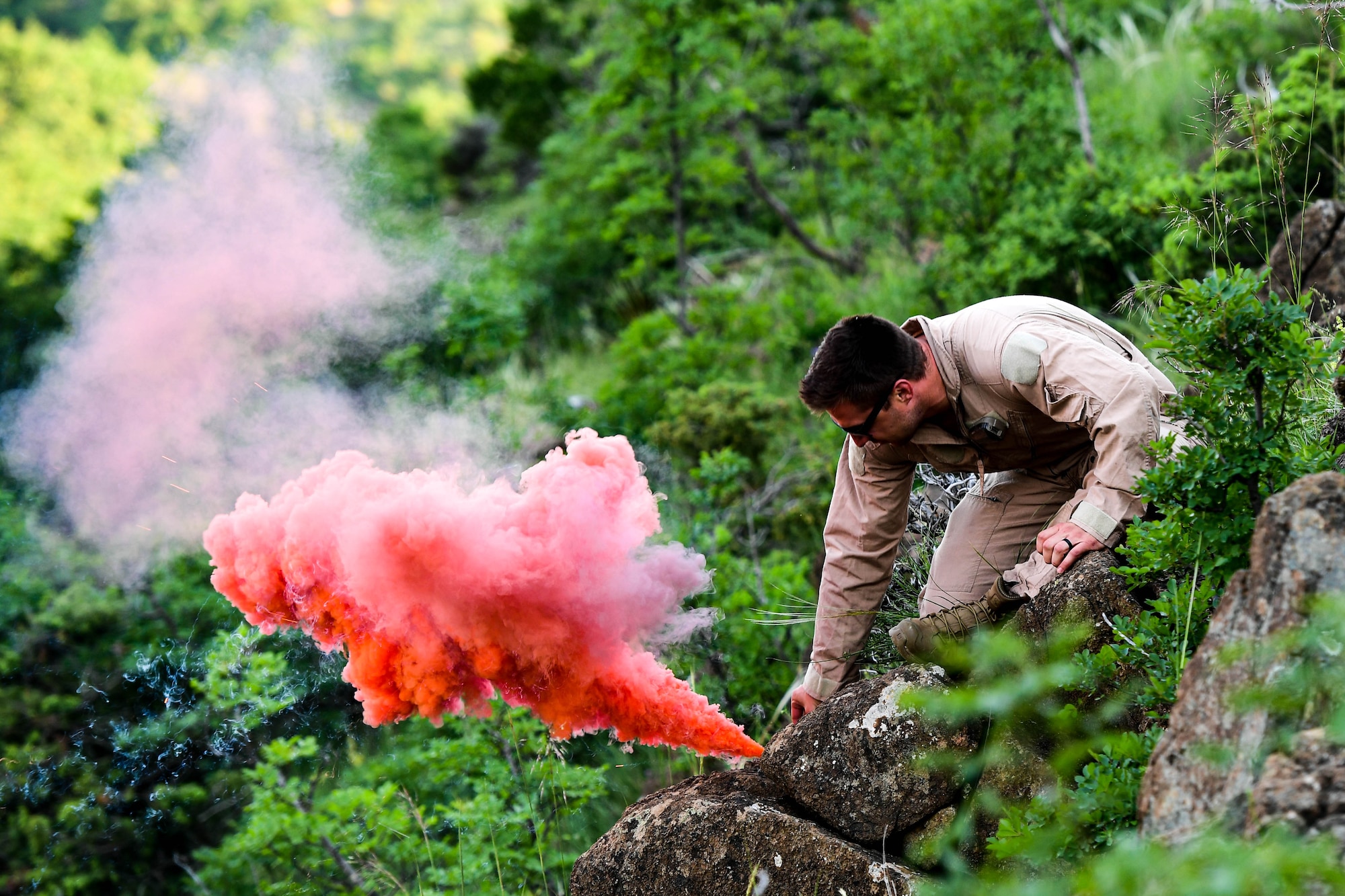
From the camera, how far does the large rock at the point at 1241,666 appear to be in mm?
1859

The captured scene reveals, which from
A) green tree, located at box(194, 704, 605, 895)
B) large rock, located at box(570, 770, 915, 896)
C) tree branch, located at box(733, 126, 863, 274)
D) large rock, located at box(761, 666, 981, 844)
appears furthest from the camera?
tree branch, located at box(733, 126, 863, 274)

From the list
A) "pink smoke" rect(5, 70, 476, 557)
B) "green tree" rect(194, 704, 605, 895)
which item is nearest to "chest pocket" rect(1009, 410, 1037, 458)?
"green tree" rect(194, 704, 605, 895)

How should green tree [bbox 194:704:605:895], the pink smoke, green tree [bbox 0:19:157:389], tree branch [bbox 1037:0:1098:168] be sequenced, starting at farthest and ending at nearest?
1. green tree [bbox 0:19:157:389]
2. the pink smoke
3. tree branch [bbox 1037:0:1098:168]
4. green tree [bbox 194:704:605:895]

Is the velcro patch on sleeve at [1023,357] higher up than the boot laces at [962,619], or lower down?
higher up

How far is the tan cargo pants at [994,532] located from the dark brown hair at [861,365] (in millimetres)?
575

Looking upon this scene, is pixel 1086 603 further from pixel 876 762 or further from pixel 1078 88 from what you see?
pixel 1078 88

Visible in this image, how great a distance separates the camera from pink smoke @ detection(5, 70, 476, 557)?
21.8 feet

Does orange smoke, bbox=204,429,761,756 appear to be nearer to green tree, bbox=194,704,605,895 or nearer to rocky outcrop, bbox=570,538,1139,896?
rocky outcrop, bbox=570,538,1139,896

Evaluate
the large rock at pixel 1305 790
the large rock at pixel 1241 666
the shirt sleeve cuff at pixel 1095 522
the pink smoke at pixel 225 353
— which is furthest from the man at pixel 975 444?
the pink smoke at pixel 225 353

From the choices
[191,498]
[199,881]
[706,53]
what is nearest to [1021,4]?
[706,53]

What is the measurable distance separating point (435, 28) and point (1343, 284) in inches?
1845

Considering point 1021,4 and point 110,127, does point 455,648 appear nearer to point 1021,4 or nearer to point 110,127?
point 1021,4

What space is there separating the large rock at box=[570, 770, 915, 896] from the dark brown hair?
47.7 inches

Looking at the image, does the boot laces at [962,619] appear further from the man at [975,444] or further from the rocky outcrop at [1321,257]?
the rocky outcrop at [1321,257]
